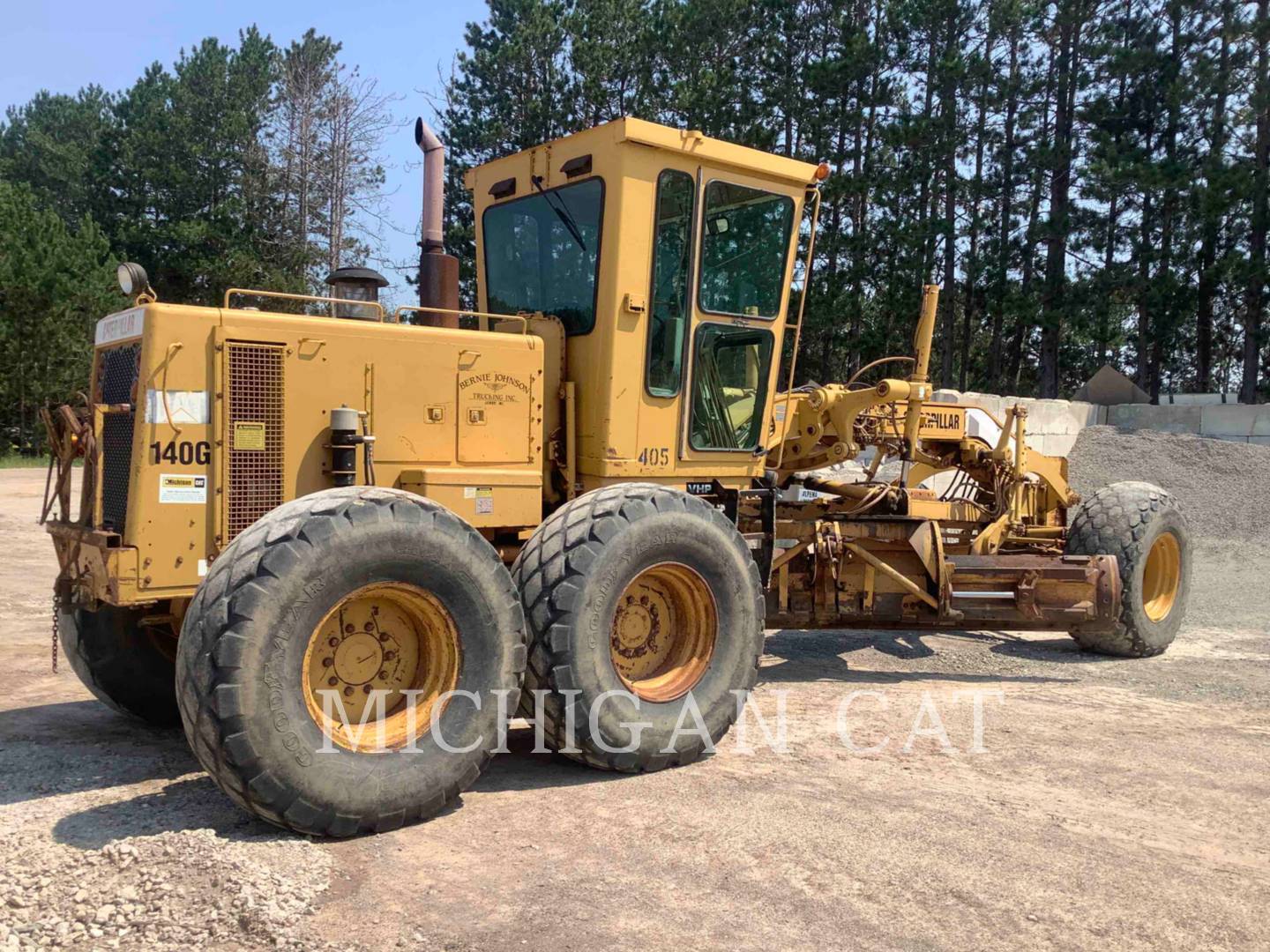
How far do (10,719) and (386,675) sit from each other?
9.42 feet

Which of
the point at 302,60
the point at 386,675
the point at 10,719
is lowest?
the point at 10,719

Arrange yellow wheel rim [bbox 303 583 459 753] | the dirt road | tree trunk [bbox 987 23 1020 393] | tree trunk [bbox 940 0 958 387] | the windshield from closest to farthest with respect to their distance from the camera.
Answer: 1. the dirt road
2. yellow wheel rim [bbox 303 583 459 753]
3. the windshield
4. tree trunk [bbox 940 0 958 387]
5. tree trunk [bbox 987 23 1020 393]

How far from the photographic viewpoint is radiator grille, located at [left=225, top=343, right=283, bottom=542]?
4805 mm

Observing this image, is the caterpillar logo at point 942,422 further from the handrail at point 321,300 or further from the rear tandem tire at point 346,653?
the rear tandem tire at point 346,653

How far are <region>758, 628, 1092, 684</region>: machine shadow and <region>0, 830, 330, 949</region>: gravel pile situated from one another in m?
4.23

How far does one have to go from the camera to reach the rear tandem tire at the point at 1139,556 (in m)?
8.30

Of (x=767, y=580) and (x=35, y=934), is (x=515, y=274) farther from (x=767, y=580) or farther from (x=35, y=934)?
(x=35, y=934)

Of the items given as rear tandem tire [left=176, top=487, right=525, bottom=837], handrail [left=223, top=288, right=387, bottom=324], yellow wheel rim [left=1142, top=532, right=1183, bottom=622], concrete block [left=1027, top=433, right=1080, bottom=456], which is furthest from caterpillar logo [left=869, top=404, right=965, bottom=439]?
concrete block [left=1027, top=433, right=1080, bottom=456]

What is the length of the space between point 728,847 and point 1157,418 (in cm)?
1849

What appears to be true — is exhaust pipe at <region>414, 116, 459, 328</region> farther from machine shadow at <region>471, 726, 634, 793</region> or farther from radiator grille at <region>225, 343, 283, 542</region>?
machine shadow at <region>471, 726, 634, 793</region>

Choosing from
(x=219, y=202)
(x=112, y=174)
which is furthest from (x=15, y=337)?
(x=112, y=174)

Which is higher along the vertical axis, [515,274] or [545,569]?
[515,274]

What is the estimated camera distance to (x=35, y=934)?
3.31 m

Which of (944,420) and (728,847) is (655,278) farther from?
(944,420)
